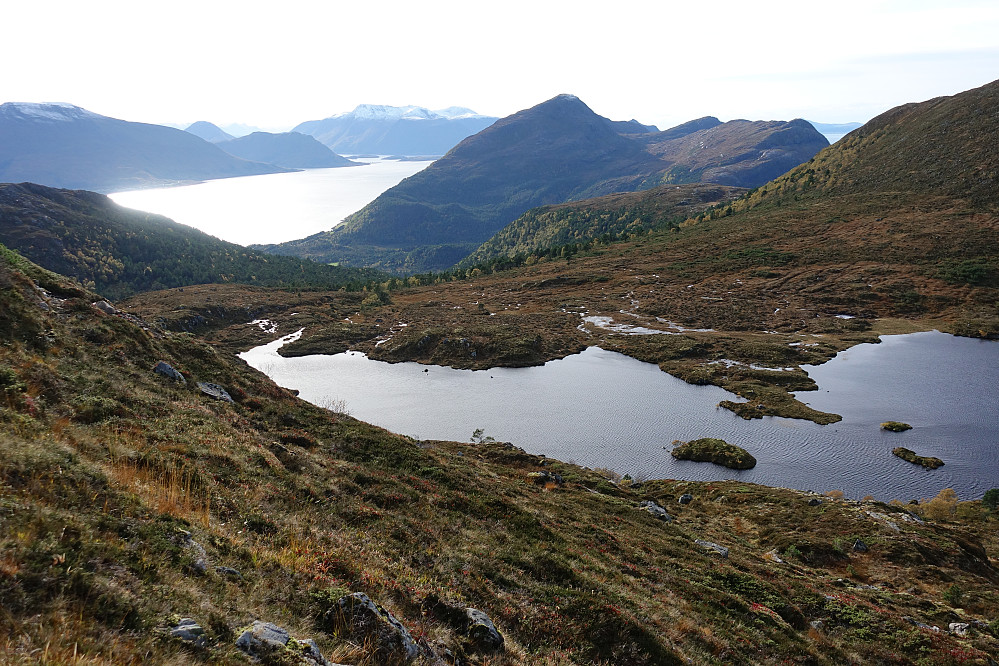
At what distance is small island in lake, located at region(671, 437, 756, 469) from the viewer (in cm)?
4715

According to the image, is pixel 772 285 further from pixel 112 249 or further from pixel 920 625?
pixel 112 249

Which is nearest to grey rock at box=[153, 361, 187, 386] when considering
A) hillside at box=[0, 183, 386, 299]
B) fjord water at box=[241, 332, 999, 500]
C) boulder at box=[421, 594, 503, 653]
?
boulder at box=[421, 594, 503, 653]

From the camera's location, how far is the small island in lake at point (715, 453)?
47.2 m

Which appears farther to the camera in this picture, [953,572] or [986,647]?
[953,572]

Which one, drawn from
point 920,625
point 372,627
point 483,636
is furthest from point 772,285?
point 372,627

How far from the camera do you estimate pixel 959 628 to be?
21.6m

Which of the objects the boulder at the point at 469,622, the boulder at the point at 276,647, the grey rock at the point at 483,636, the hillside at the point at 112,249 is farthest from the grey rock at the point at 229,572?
the hillside at the point at 112,249

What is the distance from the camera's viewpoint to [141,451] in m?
14.9

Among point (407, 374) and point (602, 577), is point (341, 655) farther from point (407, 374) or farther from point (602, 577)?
point (407, 374)

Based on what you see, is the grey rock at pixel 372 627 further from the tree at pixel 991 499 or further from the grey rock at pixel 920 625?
the tree at pixel 991 499

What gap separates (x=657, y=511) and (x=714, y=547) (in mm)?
5722

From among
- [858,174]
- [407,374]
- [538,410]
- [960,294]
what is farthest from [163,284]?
[858,174]

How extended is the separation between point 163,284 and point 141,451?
176 meters

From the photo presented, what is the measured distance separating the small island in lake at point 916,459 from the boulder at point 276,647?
2366 inches
